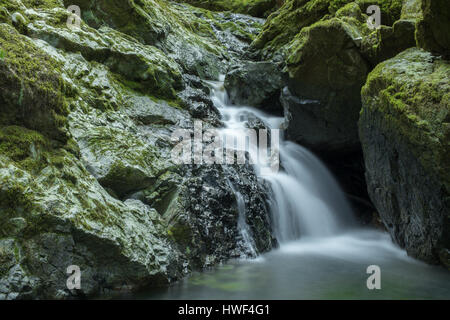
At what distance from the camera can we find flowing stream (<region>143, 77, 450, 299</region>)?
200 inches

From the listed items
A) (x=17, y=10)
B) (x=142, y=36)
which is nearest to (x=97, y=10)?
(x=142, y=36)

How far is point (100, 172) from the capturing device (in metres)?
5.86

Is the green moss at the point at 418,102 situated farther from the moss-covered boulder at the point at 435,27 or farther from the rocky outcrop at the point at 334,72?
the rocky outcrop at the point at 334,72

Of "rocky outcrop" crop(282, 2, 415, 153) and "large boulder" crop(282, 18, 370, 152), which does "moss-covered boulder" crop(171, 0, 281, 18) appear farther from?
"large boulder" crop(282, 18, 370, 152)

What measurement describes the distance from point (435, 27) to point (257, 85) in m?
8.05

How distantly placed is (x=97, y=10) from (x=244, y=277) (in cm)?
951

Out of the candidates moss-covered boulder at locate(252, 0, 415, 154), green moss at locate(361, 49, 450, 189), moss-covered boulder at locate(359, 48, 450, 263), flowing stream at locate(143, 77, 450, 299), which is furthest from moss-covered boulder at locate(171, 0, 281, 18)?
green moss at locate(361, 49, 450, 189)

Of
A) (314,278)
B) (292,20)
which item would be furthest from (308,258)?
(292,20)

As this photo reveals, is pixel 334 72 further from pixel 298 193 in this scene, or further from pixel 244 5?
pixel 244 5

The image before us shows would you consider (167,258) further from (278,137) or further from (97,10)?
(97,10)

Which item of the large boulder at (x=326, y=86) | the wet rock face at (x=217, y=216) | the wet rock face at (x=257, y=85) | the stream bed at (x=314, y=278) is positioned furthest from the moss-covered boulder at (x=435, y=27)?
the wet rock face at (x=257, y=85)

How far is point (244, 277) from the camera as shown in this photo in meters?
5.71

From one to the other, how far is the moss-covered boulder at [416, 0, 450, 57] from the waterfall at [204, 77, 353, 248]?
4.85 meters

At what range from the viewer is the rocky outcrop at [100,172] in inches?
162
